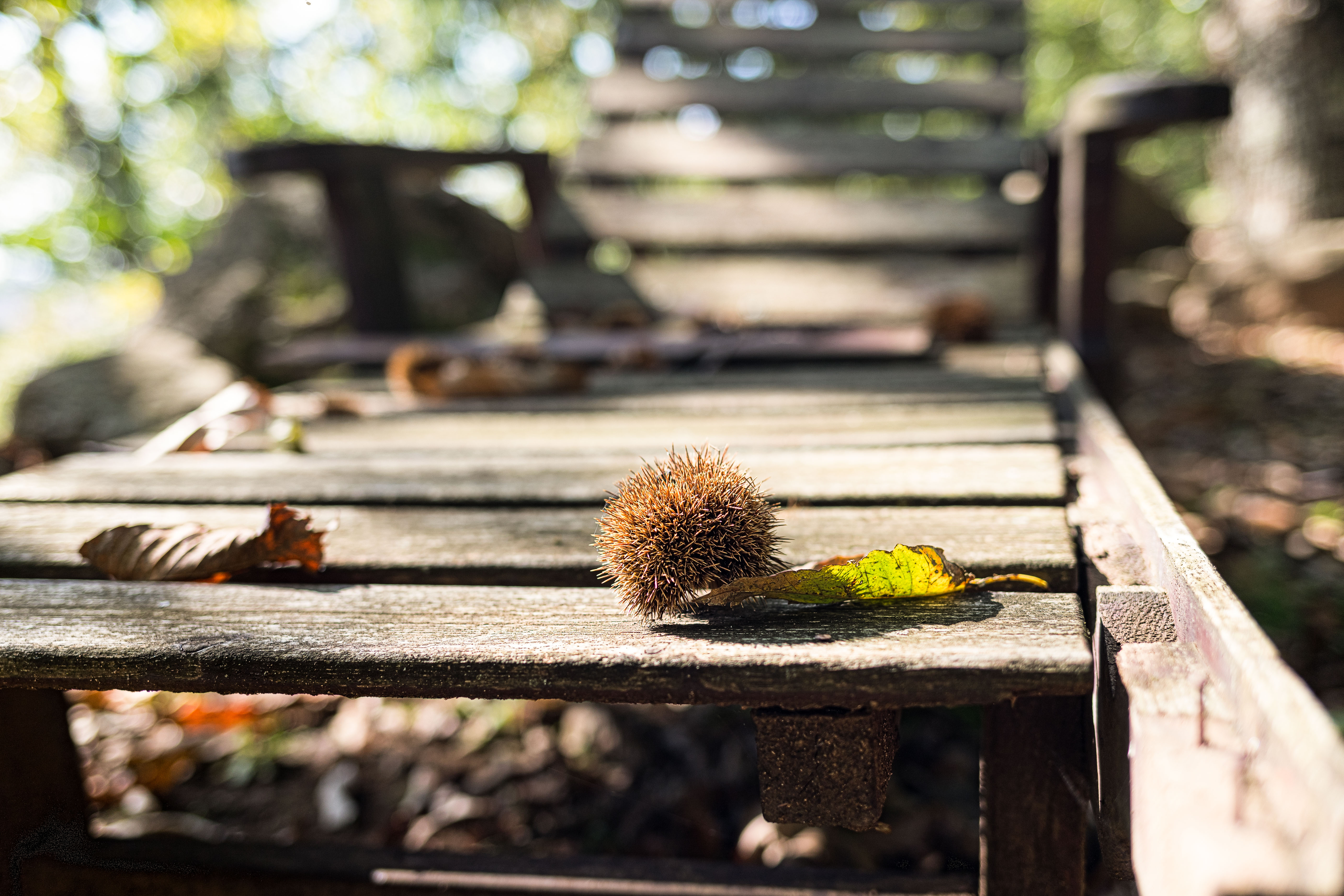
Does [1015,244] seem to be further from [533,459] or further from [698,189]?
[698,189]

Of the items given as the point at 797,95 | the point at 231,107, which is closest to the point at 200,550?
the point at 797,95

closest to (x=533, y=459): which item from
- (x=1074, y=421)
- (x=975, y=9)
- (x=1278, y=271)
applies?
(x=1074, y=421)

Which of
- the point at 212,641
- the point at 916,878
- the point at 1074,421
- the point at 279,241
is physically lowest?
the point at 916,878

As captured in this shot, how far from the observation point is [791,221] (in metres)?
3.87

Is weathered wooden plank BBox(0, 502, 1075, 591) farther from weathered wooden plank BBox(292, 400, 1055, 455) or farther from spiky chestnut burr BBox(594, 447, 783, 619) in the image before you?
weathered wooden plank BBox(292, 400, 1055, 455)

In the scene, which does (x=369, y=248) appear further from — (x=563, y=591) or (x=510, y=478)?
(x=563, y=591)

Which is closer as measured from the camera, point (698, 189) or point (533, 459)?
point (533, 459)

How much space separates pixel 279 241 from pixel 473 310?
1.32 m

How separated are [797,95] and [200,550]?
13.2ft

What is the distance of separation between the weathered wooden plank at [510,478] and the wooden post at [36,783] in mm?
402

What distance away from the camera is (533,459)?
173cm

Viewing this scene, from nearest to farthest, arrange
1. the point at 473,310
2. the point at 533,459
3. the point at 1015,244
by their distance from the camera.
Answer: the point at 533,459 < the point at 1015,244 < the point at 473,310

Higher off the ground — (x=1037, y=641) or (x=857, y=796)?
(x=1037, y=641)

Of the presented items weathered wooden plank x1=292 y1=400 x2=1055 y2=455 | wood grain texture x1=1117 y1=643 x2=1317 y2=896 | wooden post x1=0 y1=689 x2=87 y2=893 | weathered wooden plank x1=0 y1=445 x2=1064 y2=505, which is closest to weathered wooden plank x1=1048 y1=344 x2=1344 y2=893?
wood grain texture x1=1117 y1=643 x2=1317 y2=896
